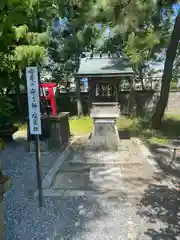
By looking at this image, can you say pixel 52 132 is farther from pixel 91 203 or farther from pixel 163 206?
pixel 163 206

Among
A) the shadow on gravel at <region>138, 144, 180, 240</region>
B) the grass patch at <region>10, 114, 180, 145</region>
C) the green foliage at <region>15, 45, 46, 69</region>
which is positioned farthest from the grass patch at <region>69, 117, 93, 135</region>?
the shadow on gravel at <region>138, 144, 180, 240</region>

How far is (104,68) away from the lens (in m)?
6.34

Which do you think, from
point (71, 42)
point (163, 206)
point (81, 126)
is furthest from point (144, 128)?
point (71, 42)

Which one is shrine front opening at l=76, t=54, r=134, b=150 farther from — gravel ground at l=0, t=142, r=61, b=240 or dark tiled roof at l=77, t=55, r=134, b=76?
gravel ground at l=0, t=142, r=61, b=240

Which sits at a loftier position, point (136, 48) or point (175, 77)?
Result: point (136, 48)

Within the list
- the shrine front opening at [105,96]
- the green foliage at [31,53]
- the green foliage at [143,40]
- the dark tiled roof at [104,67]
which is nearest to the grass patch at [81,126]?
A: the shrine front opening at [105,96]

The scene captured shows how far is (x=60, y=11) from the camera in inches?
385

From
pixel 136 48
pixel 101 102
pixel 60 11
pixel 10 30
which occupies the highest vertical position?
pixel 60 11

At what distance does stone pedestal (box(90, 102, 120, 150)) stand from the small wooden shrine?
0.48 m

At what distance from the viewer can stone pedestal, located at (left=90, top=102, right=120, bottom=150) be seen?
6125mm

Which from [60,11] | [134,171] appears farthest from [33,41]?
[134,171]

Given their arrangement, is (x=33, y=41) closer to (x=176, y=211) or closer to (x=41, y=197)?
(x=41, y=197)

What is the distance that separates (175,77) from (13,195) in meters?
11.5

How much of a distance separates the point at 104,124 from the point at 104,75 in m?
1.26
